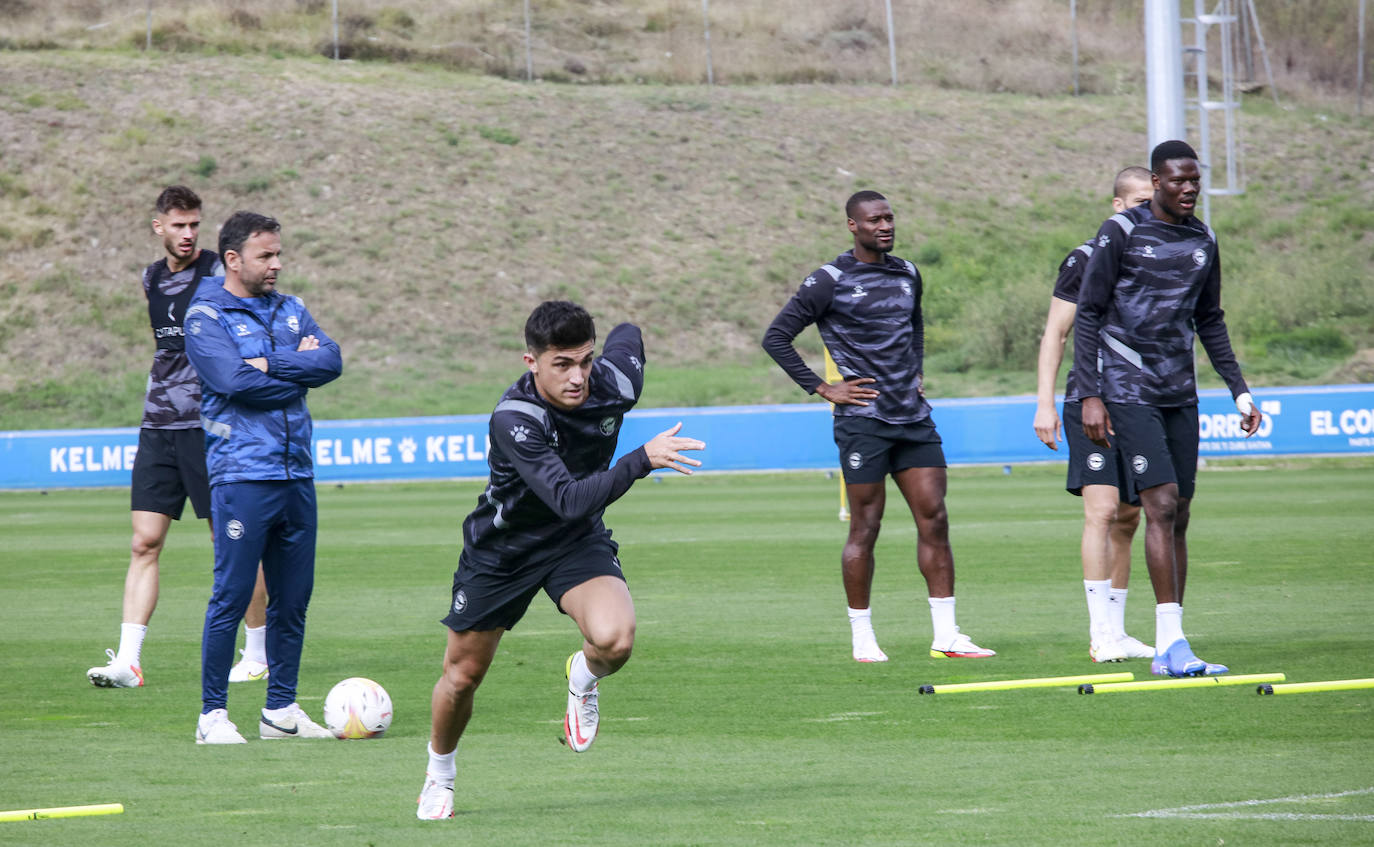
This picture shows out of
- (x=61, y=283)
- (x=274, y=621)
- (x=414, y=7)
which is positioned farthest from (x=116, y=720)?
(x=414, y=7)

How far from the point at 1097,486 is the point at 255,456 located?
3971mm

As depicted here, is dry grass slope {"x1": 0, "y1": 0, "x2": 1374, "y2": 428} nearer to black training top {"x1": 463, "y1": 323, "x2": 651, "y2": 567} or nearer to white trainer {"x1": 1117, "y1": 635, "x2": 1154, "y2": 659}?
white trainer {"x1": 1117, "y1": 635, "x2": 1154, "y2": 659}

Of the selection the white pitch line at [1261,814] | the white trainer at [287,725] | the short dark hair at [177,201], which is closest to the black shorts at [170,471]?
the short dark hair at [177,201]

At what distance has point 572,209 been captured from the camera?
49219mm

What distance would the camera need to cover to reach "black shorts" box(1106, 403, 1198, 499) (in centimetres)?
797

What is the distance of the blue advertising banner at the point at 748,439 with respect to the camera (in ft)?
80.6

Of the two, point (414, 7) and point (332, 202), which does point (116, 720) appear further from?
point (414, 7)

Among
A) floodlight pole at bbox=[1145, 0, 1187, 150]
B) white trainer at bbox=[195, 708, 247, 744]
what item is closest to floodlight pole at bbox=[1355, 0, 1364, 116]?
floodlight pole at bbox=[1145, 0, 1187, 150]

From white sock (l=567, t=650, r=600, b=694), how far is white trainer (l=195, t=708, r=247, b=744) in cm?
184

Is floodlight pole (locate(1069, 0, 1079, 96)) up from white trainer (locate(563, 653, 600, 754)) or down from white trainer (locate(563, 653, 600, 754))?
up

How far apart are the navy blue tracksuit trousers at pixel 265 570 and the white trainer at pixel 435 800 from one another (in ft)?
5.95

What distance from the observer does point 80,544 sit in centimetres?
1866

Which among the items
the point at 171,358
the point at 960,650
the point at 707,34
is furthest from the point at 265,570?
the point at 707,34

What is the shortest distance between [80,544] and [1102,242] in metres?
13.6
